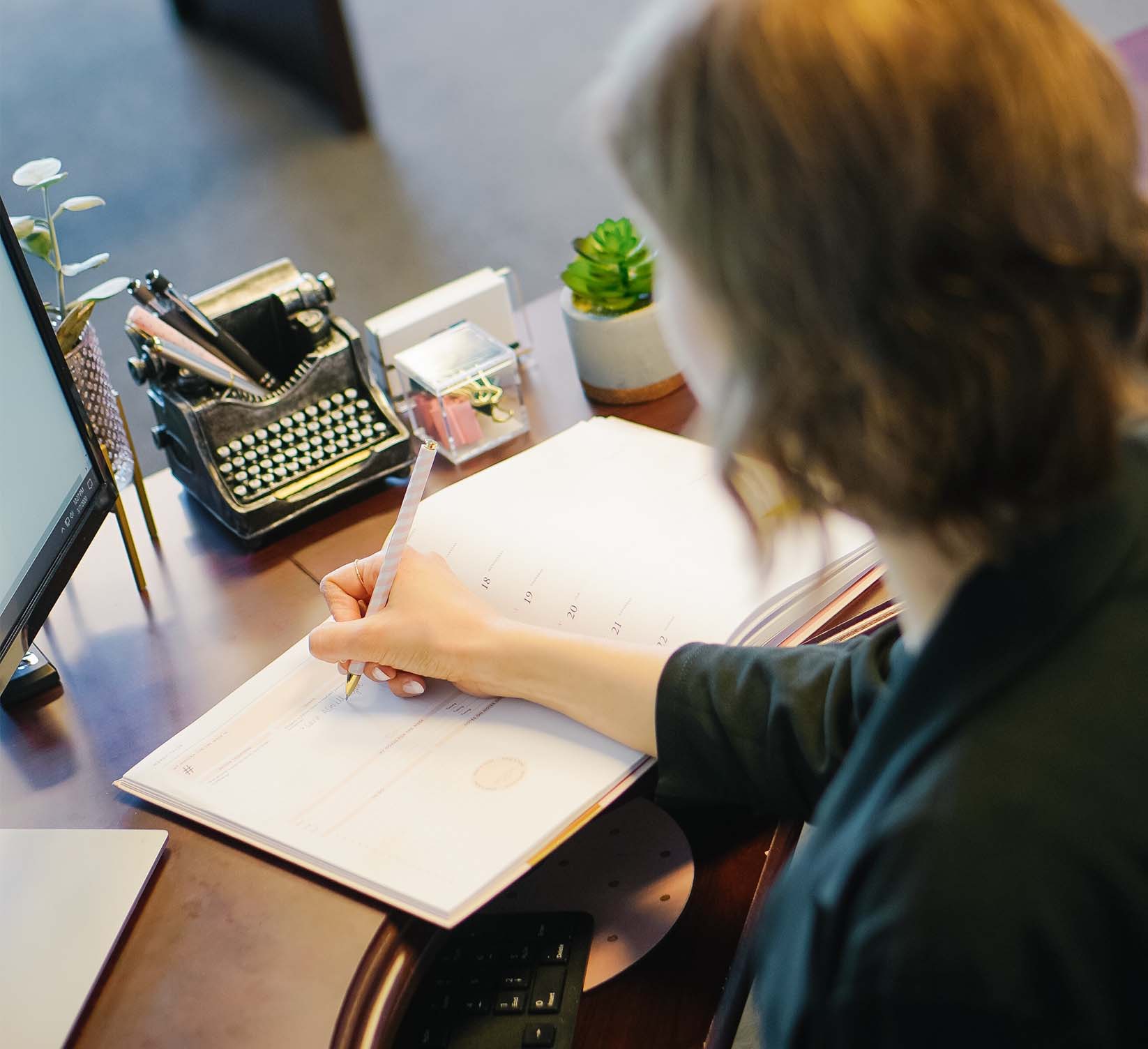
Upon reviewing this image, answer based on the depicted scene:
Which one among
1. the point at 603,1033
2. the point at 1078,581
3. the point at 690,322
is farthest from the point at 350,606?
the point at 1078,581

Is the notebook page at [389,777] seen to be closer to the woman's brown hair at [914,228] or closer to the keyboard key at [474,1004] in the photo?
the keyboard key at [474,1004]

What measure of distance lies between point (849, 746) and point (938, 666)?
24cm

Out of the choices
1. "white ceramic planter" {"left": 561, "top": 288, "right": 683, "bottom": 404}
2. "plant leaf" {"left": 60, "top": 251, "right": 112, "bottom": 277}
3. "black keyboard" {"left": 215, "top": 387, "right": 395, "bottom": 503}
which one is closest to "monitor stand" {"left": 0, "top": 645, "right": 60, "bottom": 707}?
"black keyboard" {"left": 215, "top": 387, "right": 395, "bottom": 503}

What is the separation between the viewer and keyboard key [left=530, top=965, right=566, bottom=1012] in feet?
2.66

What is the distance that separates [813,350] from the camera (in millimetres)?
532

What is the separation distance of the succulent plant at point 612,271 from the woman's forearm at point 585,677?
43 centimetres

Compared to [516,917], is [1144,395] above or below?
above

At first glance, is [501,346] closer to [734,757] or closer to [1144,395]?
[734,757]

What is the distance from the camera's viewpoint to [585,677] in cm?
86

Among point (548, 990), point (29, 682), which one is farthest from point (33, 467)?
point (548, 990)

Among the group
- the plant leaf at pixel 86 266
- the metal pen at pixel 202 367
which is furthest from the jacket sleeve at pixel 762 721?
the plant leaf at pixel 86 266

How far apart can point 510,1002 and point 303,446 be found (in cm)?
58

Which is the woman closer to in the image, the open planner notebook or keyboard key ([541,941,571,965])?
the open planner notebook

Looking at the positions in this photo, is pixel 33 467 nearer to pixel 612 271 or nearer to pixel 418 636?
pixel 418 636
